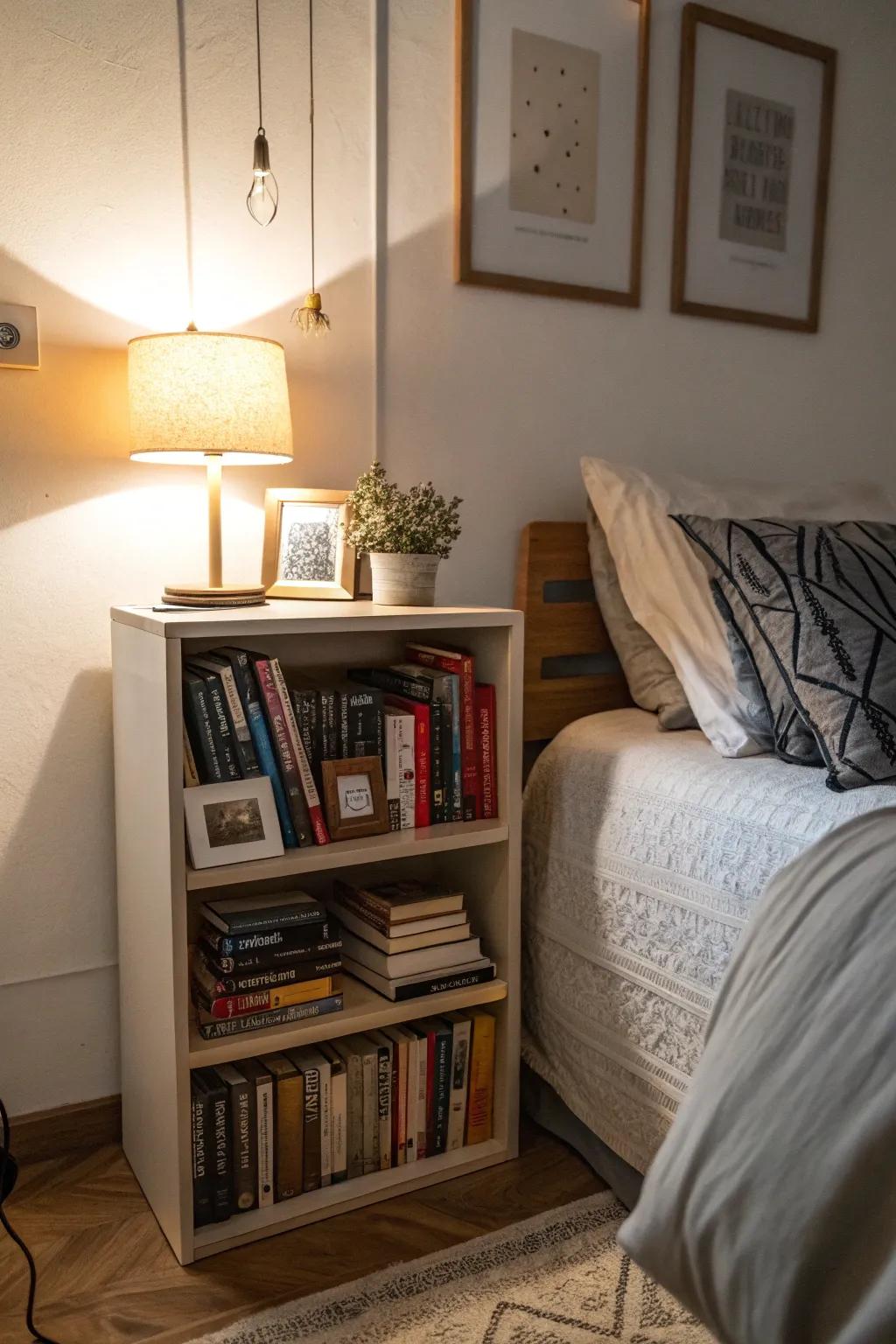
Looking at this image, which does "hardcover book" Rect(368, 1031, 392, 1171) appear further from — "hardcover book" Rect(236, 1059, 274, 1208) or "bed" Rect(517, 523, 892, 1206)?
"bed" Rect(517, 523, 892, 1206)

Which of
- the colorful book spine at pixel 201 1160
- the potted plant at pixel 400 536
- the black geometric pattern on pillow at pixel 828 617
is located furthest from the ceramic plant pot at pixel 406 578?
the colorful book spine at pixel 201 1160

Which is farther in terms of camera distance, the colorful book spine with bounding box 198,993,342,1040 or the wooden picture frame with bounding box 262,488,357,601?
the wooden picture frame with bounding box 262,488,357,601

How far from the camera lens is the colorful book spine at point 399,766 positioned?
5.34 ft

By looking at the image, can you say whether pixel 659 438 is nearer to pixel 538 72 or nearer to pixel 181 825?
pixel 538 72

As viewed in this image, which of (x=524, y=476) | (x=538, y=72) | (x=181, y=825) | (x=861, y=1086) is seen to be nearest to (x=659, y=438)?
(x=524, y=476)

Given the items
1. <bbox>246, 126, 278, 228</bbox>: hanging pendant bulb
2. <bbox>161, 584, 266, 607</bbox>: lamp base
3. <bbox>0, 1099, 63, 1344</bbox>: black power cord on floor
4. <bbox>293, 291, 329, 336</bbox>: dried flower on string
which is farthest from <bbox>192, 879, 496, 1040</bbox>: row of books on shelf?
<bbox>246, 126, 278, 228</bbox>: hanging pendant bulb

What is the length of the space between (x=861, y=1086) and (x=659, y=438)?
1.65 m

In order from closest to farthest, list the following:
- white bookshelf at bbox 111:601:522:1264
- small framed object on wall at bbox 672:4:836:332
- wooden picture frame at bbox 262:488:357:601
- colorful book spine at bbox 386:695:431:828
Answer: white bookshelf at bbox 111:601:522:1264 < colorful book spine at bbox 386:695:431:828 < wooden picture frame at bbox 262:488:357:601 < small framed object on wall at bbox 672:4:836:332

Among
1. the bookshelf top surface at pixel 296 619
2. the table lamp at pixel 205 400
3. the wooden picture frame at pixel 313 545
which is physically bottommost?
the bookshelf top surface at pixel 296 619

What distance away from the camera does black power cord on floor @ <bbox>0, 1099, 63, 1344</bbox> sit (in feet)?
4.33

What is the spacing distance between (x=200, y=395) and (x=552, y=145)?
960mm

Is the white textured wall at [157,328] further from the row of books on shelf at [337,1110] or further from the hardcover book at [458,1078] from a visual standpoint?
the hardcover book at [458,1078]

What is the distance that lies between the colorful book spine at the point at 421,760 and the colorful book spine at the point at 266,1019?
0.30m

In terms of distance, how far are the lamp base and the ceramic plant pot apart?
0.71 ft
